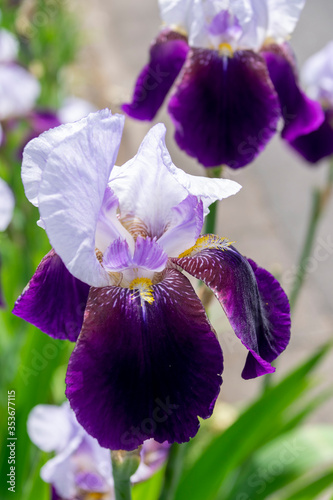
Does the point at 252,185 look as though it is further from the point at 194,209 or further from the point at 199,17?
the point at 194,209

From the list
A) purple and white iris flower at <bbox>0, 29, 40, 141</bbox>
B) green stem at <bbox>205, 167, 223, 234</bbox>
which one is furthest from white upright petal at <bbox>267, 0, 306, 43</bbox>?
purple and white iris flower at <bbox>0, 29, 40, 141</bbox>

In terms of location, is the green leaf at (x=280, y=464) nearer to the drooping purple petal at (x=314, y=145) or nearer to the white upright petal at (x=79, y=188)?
the drooping purple petal at (x=314, y=145)

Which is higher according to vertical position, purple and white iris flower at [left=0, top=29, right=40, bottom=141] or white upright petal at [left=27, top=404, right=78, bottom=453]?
white upright petal at [left=27, top=404, right=78, bottom=453]

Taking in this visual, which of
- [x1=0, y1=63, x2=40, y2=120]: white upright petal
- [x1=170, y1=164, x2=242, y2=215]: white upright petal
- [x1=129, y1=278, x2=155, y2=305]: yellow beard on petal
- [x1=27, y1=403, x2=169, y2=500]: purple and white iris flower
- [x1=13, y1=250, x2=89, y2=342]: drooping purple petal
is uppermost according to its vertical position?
[x1=170, y1=164, x2=242, y2=215]: white upright petal

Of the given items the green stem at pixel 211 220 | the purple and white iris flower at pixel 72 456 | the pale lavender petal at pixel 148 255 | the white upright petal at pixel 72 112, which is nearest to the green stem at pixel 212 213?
the green stem at pixel 211 220

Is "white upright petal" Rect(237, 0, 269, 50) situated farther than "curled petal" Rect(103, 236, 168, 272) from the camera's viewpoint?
Yes

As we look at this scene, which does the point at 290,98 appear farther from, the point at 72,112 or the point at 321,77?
the point at 72,112

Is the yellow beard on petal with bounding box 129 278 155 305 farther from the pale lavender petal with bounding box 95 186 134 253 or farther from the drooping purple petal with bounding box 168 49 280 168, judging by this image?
the drooping purple petal with bounding box 168 49 280 168
